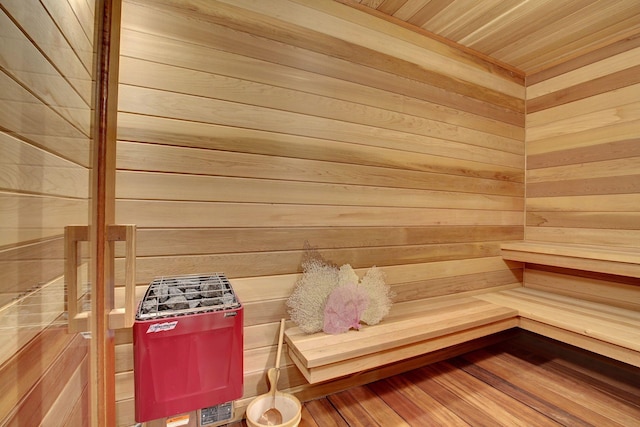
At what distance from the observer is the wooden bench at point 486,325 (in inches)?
53.7

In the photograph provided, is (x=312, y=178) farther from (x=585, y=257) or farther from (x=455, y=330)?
(x=585, y=257)

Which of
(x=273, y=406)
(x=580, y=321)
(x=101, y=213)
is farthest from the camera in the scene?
(x=580, y=321)

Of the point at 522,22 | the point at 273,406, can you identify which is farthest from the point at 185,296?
the point at 522,22

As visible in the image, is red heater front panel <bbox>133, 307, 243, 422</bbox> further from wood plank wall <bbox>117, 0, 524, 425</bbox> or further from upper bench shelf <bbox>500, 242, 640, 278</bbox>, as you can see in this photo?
upper bench shelf <bbox>500, 242, 640, 278</bbox>

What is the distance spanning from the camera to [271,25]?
5.08ft

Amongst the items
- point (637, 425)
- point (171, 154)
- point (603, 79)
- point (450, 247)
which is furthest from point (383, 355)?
point (603, 79)

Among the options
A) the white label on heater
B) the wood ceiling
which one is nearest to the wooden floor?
the white label on heater

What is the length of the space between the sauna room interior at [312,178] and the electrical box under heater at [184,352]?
0.09m

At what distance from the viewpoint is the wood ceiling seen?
69.4 inches

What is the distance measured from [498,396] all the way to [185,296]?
1729 mm

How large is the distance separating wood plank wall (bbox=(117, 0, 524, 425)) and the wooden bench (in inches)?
8.1

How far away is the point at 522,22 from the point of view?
74.9 inches

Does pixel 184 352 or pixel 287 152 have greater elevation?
pixel 287 152

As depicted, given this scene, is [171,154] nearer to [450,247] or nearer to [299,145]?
[299,145]
